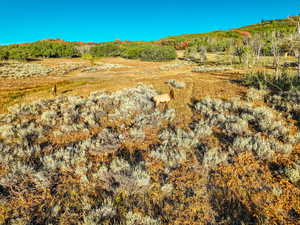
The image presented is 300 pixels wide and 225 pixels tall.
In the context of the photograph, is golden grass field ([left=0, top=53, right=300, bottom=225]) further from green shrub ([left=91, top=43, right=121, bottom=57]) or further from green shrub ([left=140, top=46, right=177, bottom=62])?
green shrub ([left=91, top=43, right=121, bottom=57])

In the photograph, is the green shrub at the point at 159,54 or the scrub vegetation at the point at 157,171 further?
the green shrub at the point at 159,54

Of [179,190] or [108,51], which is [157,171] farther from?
[108,51]

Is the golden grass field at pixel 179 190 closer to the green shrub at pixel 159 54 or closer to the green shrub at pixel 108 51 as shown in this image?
the green shrub at pixel 159 54

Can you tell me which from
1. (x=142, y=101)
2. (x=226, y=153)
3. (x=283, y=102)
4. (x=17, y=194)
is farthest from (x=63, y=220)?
(x=283, y=102)

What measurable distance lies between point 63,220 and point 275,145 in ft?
21.3

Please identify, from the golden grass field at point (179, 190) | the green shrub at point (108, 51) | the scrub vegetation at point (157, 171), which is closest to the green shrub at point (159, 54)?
the green shrub at point (108, 51)

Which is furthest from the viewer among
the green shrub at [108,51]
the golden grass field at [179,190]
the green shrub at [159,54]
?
the green shrub at [108,51]

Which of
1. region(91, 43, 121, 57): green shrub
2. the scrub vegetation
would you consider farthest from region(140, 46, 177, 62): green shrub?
the scrub vegetation

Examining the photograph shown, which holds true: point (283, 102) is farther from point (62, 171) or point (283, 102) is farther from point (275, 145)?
point (62, 171)

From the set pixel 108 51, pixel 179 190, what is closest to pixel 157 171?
pixel 179 190

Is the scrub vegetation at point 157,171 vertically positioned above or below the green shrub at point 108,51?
below

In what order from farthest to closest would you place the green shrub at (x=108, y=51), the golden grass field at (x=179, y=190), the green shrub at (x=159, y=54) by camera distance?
the green shrub at (x=108, y=51), the green shrub at (x=159, y=54), the golden grass field at (x=179, y=190)

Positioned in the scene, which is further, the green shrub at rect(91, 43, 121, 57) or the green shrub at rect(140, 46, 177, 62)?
the green shrub at rect(91, 43, 121, 57)

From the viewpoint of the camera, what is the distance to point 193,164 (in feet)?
16.7
